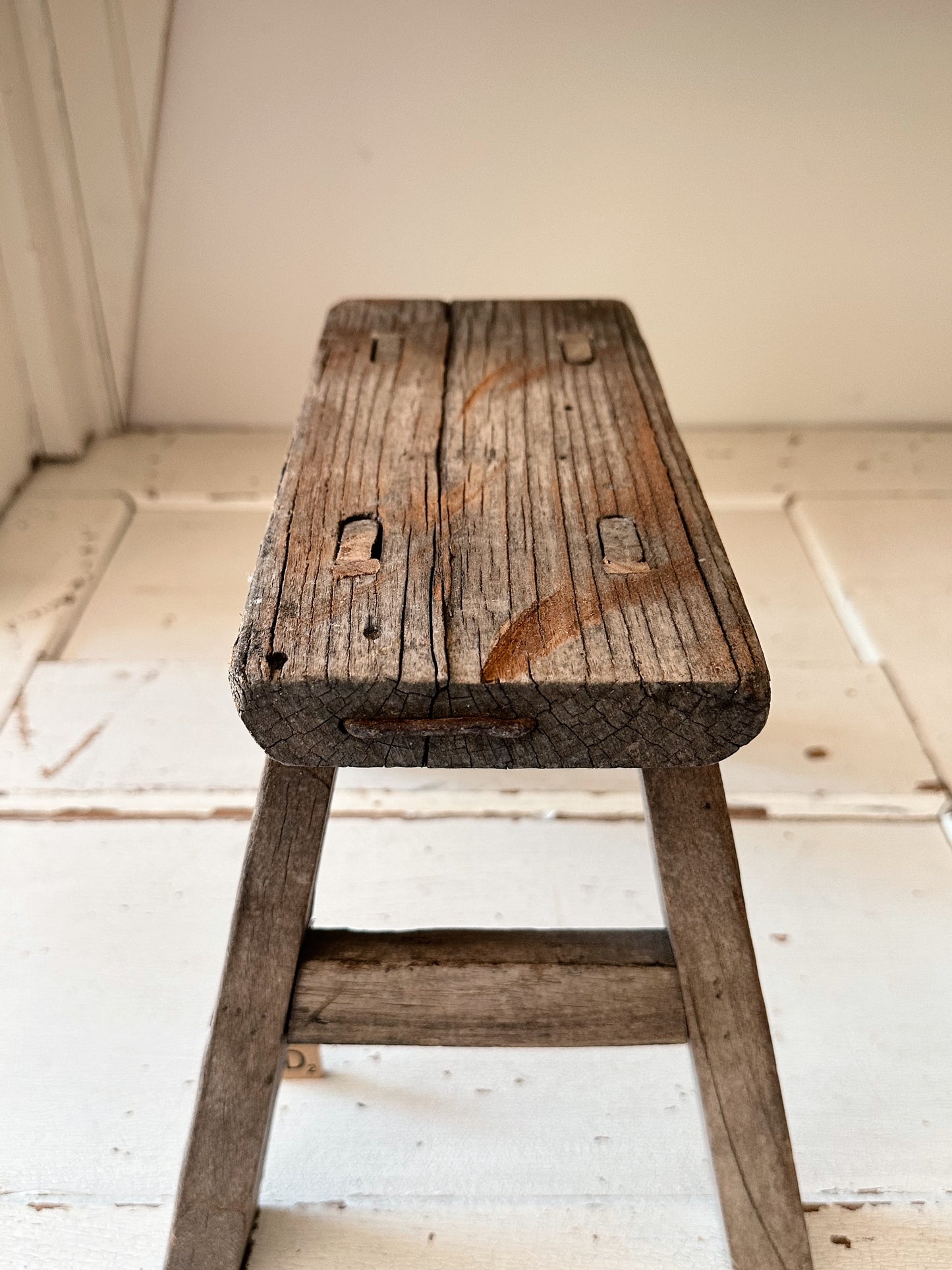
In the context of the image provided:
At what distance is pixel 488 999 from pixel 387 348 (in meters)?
0.74

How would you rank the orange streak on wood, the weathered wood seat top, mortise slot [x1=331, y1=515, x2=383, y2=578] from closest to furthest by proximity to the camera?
the weathered wood seat top < mortise slot [x1=331, y1=515, x2=383, y2=578] < the orange streak on wood

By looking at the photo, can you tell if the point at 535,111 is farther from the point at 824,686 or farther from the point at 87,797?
the point at 87,797

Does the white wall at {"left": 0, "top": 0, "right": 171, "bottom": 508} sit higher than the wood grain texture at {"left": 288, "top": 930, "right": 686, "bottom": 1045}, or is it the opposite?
the white wall at {"left": 0, "top": 0, "right": 171, "bottom": 508}

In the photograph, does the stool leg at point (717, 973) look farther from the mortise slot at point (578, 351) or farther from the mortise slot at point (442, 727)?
the mortise slot at point (578, 351)

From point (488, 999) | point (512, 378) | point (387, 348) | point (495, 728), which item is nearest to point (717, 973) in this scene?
point (488, 999)

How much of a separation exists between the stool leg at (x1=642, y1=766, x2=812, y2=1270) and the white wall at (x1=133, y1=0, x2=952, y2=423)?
5.61 ft

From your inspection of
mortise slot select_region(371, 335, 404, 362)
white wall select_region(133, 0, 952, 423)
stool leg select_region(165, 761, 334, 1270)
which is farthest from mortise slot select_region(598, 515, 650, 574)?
white wall select_region(133, 0, 952, 423)

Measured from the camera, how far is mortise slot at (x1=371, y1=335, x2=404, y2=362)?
50.3 inches

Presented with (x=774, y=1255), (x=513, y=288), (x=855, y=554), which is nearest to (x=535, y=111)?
(x=513, y=288)

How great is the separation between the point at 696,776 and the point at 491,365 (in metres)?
0.57

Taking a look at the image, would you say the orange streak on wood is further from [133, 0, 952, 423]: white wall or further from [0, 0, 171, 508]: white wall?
[0, 0, 171, 508]: white wall

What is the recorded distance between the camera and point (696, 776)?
35.7 inches

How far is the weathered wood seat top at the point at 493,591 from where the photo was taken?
0.78 meters

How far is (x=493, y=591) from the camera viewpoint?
0.87 m
